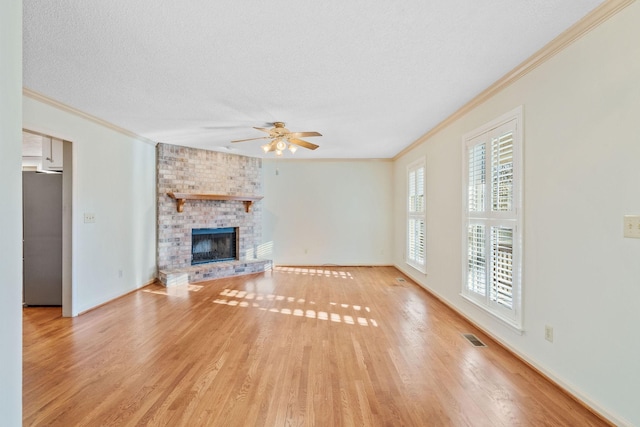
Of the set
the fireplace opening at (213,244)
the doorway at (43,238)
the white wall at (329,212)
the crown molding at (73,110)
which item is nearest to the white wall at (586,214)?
the white wall at (329,212)

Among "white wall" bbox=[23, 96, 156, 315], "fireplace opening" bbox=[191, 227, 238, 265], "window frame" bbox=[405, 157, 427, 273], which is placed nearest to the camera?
"white wall" bbox=[23, 96, 156, 315]

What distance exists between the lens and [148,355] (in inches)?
101

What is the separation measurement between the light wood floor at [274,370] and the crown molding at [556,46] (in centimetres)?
249

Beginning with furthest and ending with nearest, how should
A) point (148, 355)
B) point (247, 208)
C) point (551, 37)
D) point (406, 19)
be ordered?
1. point (247, 208)
2. point (148, 355)
3. point (551, 37)
4. point (406, 19)

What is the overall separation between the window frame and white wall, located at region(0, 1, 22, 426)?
472cm

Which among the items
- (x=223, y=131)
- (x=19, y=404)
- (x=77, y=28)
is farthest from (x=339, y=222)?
(x=19, y=404)

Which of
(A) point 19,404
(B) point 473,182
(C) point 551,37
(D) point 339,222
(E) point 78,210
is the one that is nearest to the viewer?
(A) point 19,404

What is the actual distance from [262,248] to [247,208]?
40.5 inches

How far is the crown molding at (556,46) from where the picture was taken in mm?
1728

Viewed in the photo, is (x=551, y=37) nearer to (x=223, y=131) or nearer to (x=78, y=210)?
A: (x=223, y=131)

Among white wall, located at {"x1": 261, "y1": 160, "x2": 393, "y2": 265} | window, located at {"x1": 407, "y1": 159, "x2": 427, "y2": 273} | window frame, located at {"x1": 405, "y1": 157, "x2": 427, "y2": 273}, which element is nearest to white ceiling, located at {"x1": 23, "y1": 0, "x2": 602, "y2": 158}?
window frame, located at {"x1": 405, "y1": 157, "x2": 427, "y2": 273}

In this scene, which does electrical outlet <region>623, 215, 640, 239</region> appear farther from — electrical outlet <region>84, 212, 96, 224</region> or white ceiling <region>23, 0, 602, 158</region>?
electrical outlet <region>84, 212, 96, 224</region>

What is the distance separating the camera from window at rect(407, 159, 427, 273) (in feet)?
16.4

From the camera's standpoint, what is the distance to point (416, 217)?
5.34 metres
